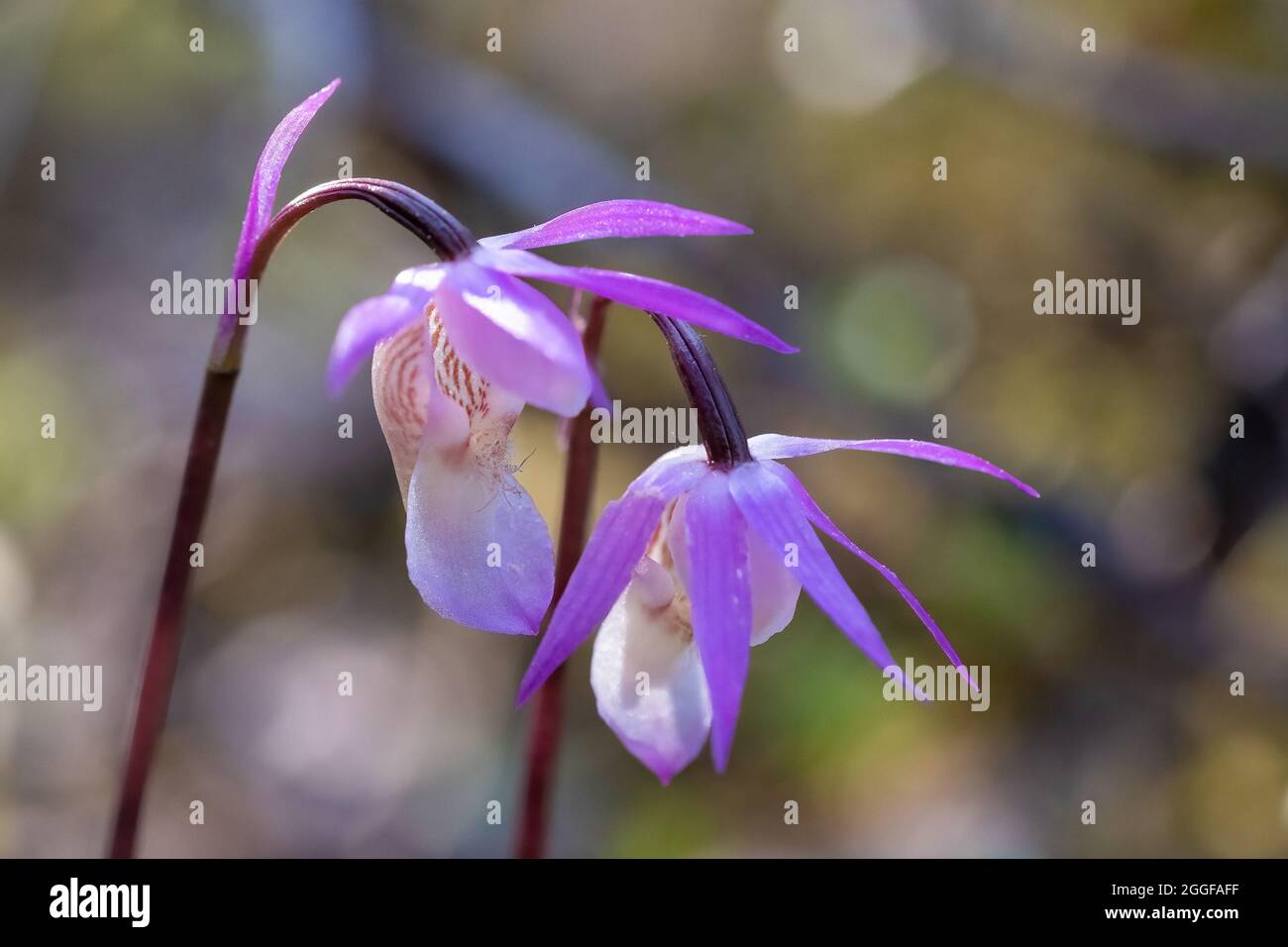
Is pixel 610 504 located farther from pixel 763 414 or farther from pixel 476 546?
pixel 763 414

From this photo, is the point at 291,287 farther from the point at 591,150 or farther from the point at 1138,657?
the point at 1138,657

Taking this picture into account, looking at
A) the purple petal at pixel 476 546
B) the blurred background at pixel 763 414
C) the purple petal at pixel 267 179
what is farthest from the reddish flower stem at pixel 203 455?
the blurred background at pixel 763 414

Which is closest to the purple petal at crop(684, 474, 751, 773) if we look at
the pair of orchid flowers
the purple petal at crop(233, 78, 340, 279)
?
the pair of orchid flowers

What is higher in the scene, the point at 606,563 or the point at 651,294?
the point at 651,294

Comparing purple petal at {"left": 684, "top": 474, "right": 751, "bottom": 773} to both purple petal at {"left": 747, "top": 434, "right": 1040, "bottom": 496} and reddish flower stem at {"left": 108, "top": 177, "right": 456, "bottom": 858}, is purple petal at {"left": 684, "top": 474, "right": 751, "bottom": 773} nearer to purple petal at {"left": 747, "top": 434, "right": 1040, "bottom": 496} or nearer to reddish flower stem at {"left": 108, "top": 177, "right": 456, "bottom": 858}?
purple petal at {"left": 747, "top": 434, "right": 1040, "bottom": 496}

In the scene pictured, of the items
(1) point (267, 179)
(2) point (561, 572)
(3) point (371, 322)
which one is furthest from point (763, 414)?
(3) point (371, 322)

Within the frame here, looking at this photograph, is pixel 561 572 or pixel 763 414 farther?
pixel 763 414
